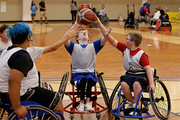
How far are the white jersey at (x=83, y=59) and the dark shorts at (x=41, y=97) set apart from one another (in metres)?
1.35

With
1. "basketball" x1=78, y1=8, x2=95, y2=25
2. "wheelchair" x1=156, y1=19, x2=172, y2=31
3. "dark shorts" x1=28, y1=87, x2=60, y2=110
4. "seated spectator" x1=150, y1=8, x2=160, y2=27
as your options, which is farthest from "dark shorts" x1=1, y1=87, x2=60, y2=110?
"seated spectator" x1=150, y1=8, x2=160, y2=27

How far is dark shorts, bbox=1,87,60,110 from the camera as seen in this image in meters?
3.00

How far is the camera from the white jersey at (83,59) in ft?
14.7

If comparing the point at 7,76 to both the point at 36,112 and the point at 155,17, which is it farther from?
the point at 155,17

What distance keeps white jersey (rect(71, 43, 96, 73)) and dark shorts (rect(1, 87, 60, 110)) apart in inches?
53.1

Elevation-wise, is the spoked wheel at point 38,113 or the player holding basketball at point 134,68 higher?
the player holding basketball at point 134,68

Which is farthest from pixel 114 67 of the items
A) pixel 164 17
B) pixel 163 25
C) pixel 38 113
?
pixel 163 25

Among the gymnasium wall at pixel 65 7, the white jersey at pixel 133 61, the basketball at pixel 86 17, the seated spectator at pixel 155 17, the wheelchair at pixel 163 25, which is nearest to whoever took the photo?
the white jersey at pixel 133 61

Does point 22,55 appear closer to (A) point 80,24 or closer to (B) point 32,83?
(B) point 32,83

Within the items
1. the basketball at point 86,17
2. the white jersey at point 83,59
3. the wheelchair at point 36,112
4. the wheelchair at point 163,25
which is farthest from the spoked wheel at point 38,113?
the wheelchair at point 163,25

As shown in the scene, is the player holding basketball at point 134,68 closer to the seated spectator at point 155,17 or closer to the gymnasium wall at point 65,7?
the seated spectator at point 155,17

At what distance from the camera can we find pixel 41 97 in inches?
121

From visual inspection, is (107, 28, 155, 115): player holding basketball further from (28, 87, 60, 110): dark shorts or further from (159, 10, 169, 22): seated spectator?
(159, 10, 169, 22): seated spectator

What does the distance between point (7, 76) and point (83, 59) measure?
172 cm
